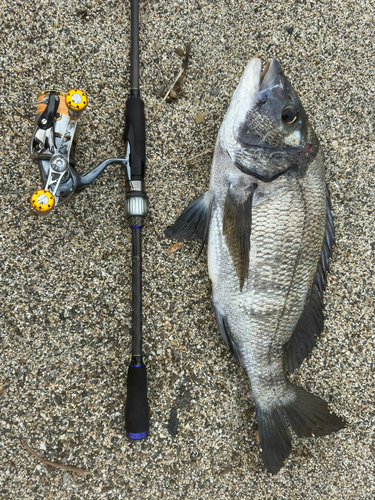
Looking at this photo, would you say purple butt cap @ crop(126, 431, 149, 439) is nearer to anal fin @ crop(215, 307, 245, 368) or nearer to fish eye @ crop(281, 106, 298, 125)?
anal fin @ crop(215, 307, 245, 368)

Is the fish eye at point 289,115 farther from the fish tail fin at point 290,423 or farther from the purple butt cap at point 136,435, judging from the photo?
the purple butt cap at point 136,435

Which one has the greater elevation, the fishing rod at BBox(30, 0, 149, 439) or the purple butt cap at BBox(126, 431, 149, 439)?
the fishing rod at BBox(30, 0, 149, 439)

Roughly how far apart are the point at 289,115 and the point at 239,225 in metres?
0.49

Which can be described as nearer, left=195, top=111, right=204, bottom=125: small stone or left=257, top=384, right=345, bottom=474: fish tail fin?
left=257, top=384, right=345, bottom=474: fish tail fin

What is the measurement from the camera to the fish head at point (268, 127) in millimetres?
1229

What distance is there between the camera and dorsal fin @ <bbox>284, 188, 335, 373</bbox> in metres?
1.43

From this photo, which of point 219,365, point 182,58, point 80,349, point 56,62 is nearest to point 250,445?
point 219,365

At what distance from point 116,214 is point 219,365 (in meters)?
0.89

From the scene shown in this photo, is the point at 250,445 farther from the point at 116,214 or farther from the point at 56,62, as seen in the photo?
the point at 56,62

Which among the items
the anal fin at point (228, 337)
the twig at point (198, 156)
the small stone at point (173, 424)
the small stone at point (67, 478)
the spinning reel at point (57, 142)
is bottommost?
the small stone at point (67, 478)

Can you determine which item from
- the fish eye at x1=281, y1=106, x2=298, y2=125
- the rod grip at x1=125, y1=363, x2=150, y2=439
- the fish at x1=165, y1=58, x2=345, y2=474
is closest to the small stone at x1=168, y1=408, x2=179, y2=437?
the rod grip at x1=125, y1=363, x2=150, y2=439

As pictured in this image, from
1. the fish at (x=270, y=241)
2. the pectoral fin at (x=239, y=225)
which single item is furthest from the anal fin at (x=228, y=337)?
the pectoral fin at (x=239, y=225)

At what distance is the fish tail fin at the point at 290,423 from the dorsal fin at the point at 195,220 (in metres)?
0.84

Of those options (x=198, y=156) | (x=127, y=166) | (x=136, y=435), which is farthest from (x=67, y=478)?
(x=198, y=156)
